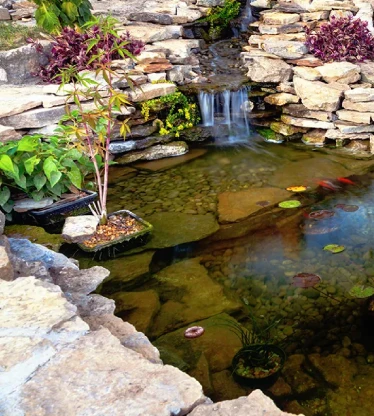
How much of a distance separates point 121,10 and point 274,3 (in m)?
3.26

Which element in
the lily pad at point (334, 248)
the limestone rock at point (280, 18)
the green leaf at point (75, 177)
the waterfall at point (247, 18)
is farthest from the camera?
the waterfall at point (247, 18)

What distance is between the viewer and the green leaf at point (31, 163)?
512cm

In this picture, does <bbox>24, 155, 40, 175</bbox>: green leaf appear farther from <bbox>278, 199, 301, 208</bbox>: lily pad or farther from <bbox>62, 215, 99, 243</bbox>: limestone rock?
<bbox>278, 199, 301, 208</bbox>: lily pad

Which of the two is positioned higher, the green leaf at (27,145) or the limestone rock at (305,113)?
the green leaf at (27,145)

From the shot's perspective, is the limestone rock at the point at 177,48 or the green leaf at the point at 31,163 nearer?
the green leaf at the point at 31,163

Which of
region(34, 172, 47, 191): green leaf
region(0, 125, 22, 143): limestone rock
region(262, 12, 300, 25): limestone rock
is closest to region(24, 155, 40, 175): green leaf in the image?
region(34, 172, 47, 191): green leaf

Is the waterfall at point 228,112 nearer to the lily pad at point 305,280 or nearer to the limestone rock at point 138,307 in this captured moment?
the lily pad at point 305,280

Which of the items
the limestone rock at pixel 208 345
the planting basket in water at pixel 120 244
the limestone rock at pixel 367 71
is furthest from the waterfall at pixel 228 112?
the limestone rock at pixel 208 345

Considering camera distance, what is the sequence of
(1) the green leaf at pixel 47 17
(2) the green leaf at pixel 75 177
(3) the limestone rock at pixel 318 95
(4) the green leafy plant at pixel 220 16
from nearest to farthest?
(2) the green leaf at pixel 75 177 → (1) the green leaf at pixel 47 17 → (3) the limestone rock at pixel 318 95 → (4) the green leafy plant at pixel 220 16

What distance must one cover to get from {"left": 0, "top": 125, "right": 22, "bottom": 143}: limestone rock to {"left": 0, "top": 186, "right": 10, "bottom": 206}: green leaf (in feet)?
3.74

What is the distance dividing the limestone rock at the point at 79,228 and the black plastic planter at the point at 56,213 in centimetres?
25

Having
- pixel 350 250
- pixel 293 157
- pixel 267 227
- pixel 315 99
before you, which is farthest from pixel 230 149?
pixel 350 250

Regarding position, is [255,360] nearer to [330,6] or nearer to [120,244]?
[120,244]

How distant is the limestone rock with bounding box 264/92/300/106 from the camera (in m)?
8.05
